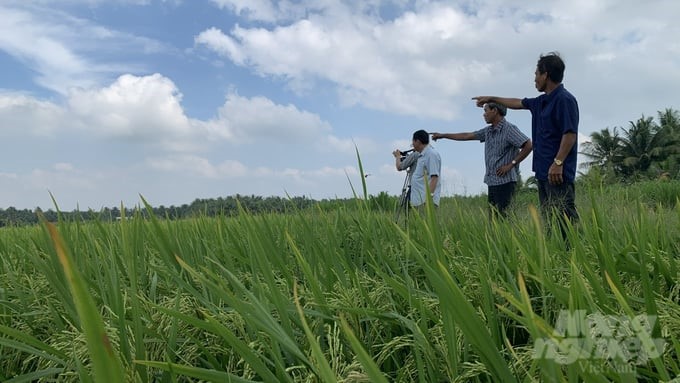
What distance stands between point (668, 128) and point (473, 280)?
44.8m

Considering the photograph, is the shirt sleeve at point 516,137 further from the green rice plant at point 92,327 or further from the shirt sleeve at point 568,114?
the green rice plant at point 92,327

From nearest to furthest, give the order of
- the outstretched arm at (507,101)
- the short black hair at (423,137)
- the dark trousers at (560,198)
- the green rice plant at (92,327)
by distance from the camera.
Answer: the green rice plant at (92,327)
the dark trousers at (560,198)
the outstretched arm at (507,101)
the short black hair at (423,137)

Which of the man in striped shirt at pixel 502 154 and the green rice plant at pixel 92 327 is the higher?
the man in striped shirt at pixel 502 154

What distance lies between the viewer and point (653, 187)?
1448cm

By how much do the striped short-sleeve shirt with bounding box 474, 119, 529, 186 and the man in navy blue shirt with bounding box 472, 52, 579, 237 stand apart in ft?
2.47

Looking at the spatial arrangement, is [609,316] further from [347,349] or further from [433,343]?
[347,349]

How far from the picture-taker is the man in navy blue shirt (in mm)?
3156

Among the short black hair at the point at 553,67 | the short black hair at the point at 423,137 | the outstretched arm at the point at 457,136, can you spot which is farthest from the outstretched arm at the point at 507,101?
the short black hair at the point at 423,137

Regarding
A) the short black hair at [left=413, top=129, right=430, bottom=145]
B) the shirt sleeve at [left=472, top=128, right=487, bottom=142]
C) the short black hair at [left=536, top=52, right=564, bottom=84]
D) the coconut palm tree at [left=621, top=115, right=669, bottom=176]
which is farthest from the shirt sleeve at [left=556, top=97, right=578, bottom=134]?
the coconut palm tree at [left=621, top=115, right=669, bottom=176]

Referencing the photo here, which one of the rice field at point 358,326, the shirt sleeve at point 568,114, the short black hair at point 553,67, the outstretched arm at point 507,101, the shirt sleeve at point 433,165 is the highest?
the short black hair at point 553,67

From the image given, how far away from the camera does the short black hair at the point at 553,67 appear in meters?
3.32

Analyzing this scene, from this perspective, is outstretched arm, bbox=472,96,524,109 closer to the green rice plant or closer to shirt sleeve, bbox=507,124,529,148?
shirt sleeve, bbox=507,124,529,148

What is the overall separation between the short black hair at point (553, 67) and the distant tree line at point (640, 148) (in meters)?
35.2

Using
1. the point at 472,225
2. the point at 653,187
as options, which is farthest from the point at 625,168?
the point at 472,225
